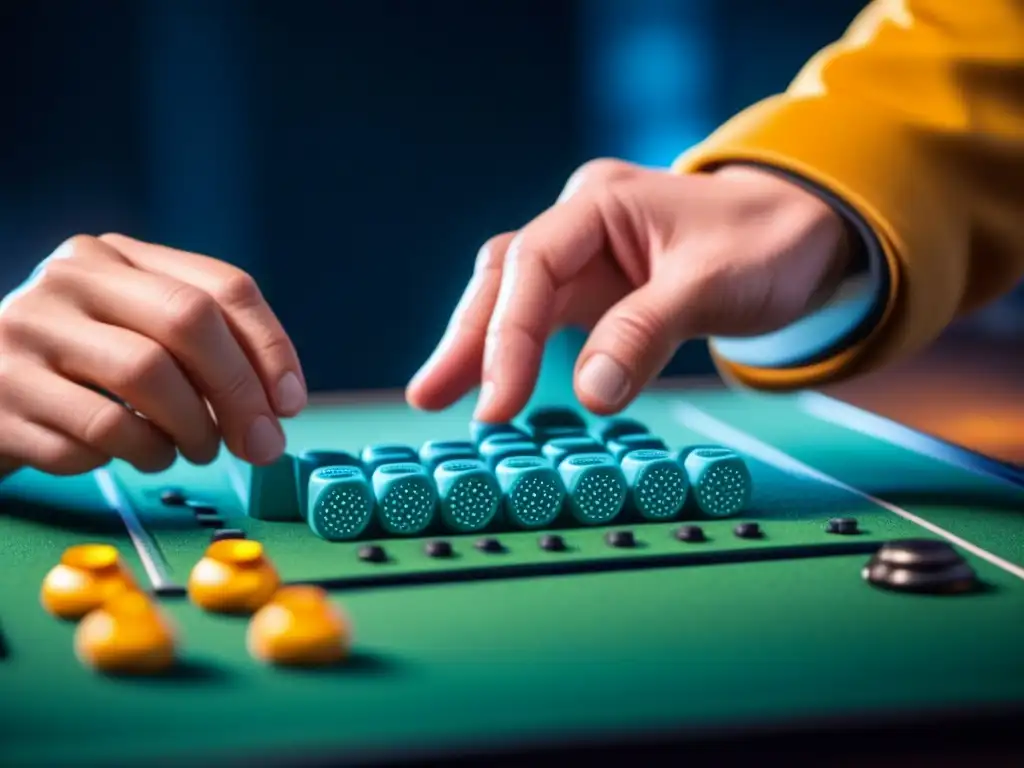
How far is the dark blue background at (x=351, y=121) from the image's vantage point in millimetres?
2373

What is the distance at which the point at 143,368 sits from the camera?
3.08 feet

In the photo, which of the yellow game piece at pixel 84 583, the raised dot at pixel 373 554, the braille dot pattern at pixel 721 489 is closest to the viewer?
the yellow game piece at pixel 84 583

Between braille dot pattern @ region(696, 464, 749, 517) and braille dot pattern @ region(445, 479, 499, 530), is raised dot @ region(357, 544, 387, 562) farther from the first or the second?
braille dot pattern @ region(696, 464, 749, 517)

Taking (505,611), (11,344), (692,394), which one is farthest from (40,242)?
(505,611)

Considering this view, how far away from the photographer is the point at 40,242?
2414 millimetres

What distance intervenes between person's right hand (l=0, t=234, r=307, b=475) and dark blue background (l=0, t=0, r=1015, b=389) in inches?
57.5

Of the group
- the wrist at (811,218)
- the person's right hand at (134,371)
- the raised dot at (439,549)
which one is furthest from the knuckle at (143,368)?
the wrist at (811,218)

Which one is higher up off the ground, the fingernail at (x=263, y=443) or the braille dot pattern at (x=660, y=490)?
the fingernail at (x=263, y=443)

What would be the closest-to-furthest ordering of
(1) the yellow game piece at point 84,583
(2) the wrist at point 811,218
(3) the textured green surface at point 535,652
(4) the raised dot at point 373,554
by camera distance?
(3) the textured green surface at point 535,652 < (1) the yellow game piece at point 84,583 < (4) the raised dot at point 373,554 < (2) the wrist at point 811,218

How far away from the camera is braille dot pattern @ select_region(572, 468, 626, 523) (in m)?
0.92

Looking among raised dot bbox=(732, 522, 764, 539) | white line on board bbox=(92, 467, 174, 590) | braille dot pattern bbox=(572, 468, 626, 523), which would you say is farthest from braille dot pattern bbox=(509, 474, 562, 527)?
white line on board bbox=(92, 467, 174, 590)

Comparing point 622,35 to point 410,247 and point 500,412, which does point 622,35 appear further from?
point 500,412

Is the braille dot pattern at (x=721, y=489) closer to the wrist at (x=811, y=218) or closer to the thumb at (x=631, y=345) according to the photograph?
the thumb at (x=631, y=345)

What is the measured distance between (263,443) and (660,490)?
28 cm
